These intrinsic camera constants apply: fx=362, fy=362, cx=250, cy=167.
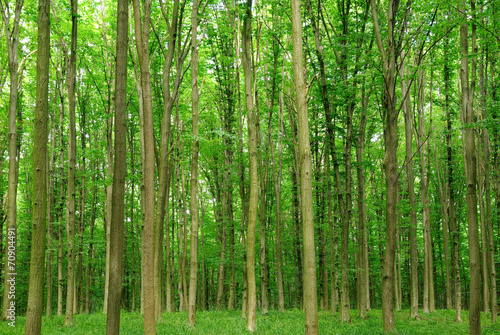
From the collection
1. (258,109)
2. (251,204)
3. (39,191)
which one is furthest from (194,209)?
(258,109)

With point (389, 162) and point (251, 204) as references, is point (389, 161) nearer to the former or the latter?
point (389, 162)

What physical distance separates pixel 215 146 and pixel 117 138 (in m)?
8.80

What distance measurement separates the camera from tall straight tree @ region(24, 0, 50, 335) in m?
5.93

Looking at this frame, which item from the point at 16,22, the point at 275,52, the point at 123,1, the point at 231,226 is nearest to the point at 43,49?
the point at 123,1

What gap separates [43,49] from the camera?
638 centimetres

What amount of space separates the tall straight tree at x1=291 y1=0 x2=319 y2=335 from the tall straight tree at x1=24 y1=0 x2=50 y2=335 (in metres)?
4.35

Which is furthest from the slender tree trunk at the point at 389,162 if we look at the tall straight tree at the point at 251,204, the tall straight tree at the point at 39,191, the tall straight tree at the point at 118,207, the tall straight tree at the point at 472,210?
the tall straight tree at the point at 39,191

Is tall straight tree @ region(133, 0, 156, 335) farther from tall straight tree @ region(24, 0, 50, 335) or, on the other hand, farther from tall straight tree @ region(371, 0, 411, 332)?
tall straight tree @ region(371, 0, 411, 332)

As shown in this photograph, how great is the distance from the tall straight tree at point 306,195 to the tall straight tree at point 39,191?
435cm

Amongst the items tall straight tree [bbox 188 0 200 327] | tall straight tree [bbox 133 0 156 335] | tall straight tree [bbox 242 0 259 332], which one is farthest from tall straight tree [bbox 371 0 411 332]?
tall straight tree [bbox 133 0 156 335]

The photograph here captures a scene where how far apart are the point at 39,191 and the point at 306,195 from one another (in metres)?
4.58

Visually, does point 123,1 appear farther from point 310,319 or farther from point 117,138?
point 310,319

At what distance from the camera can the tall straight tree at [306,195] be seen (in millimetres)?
6152

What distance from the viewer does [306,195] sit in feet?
21.0
